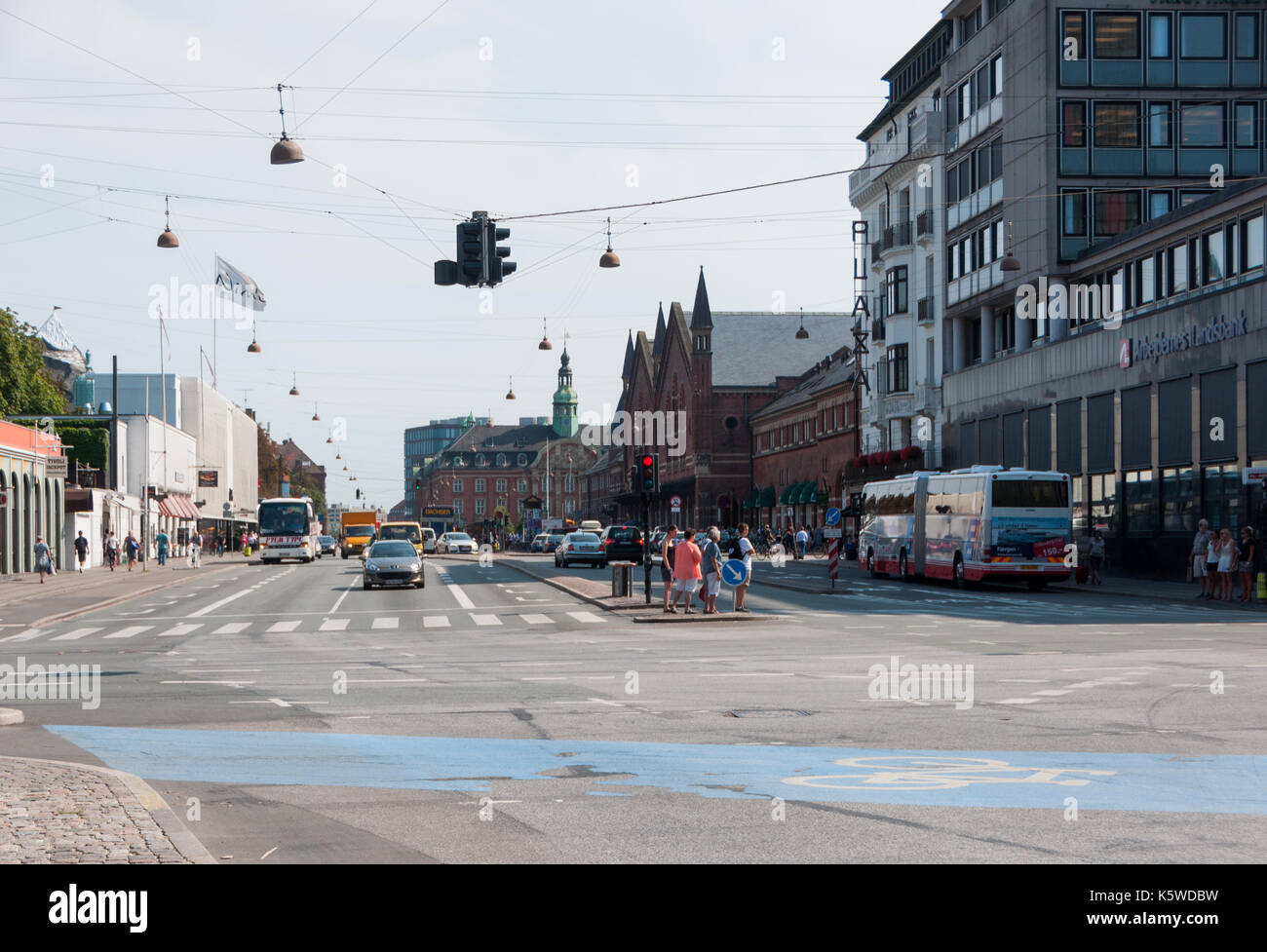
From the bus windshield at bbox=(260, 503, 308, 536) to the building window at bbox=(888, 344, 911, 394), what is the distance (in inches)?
1185

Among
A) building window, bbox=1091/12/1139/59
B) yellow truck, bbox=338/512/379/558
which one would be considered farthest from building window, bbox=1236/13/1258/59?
yellow truck, bbox=338/512/379/558

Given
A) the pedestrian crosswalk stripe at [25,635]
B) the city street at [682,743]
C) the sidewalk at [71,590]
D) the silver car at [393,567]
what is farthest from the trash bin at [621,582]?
the pedestrian crosswalk stripe at [25,635]

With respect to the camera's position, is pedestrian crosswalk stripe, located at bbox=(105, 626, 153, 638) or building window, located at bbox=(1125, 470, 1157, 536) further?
building window, located at bbox=(1125, 470, 1157, 536)

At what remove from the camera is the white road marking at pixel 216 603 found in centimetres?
3151

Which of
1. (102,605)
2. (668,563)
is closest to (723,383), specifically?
(102,605)

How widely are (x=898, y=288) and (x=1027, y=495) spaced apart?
28950 mm

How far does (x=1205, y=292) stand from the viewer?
1555 inches

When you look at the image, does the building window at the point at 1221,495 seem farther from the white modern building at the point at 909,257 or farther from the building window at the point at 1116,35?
the white modern building at the point at 909,257

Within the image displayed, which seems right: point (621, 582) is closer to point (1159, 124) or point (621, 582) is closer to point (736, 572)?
point (736, 572)

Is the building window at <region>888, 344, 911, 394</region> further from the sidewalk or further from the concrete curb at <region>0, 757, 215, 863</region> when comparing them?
the concrete curb at <region>0, 757, 215, 863</region>

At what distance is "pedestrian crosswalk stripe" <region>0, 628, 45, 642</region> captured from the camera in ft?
80.1

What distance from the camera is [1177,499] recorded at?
1597 inches
